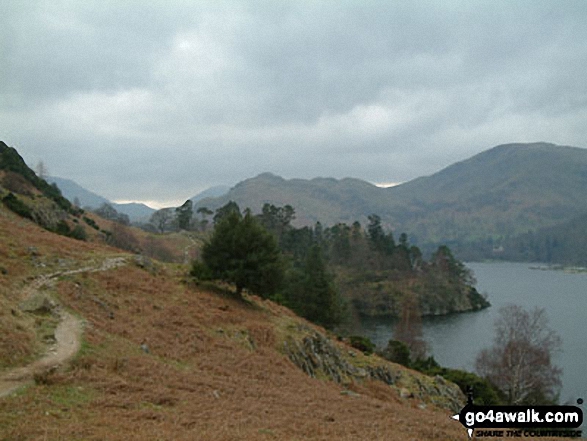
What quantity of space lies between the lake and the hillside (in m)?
30.6

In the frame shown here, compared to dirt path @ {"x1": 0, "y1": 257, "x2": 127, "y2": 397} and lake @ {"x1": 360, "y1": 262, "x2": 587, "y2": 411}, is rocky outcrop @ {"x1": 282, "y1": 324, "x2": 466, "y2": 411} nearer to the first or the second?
dirt path @ {"x1": 0, "y1": 257, "x2": 127, "y2": 397}

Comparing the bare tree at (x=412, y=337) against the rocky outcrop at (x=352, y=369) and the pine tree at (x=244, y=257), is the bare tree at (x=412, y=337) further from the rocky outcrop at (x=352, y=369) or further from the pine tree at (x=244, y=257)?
the pine tree at (x=244, y=257)

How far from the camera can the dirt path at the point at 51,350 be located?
489 inches

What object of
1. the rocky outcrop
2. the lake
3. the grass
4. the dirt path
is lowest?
the lake

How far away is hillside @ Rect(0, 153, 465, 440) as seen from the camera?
1138 centimetres

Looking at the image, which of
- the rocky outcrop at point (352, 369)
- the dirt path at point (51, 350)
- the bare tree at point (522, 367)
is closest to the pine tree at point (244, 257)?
the rocky outcrop at point (352, 369)

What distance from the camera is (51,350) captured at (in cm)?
1541

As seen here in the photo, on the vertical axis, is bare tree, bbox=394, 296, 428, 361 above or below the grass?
below

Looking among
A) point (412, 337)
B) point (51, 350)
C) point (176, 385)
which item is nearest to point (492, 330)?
point (412, 337)

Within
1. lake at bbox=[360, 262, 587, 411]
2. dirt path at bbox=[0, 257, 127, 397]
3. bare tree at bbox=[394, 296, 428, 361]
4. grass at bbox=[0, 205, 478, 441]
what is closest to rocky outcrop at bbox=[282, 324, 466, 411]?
grass at bbox=[0, 205, 478, 441]

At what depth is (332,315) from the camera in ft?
195

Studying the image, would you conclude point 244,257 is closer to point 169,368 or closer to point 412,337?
point 169,368

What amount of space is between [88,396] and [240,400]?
16.3 ft

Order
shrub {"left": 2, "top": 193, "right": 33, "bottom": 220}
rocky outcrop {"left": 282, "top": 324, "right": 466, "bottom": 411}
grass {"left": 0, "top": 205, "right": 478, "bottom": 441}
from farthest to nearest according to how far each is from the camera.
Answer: shrub {"left": 2, "top": 193, "right": 33, "bottom": 220} < rocky outcrop {"left": 282, "top": 324, "right": 466, "bottom": 411} < grass {"left": 0, "top": 205, "right": 478, "bottom": 441}
